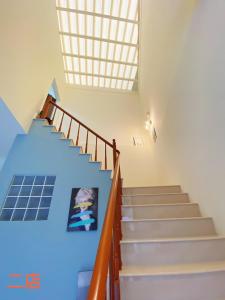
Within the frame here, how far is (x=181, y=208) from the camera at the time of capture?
2.12 meters

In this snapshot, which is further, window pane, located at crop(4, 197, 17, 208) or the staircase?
window pane, located at crop(4, 197, 17, 208)

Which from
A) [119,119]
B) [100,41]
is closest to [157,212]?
[119,119]

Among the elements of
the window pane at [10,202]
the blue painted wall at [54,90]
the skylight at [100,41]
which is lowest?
the window pane at [10,202]

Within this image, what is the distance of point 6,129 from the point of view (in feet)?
8.98

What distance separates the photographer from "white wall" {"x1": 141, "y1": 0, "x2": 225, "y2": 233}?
1.80 meters

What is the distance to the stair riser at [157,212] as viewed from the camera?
2064 mm

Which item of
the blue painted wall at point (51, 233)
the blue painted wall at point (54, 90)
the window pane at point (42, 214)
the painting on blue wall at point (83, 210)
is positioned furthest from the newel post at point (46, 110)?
the window pane at point (42, 214)

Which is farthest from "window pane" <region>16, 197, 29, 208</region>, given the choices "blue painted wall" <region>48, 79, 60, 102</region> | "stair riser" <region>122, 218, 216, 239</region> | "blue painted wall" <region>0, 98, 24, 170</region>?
"blue painted wall" <region>48, 79, 60, 102</region>

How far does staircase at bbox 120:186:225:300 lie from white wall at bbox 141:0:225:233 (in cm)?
32

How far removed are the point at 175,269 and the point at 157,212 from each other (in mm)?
827

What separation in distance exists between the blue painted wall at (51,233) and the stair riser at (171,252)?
1.03m

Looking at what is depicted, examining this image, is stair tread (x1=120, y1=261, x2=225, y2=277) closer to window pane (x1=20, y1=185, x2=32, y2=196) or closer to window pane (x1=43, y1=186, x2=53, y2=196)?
window pane (x1=43, y1=186, x2=53, y2=196)

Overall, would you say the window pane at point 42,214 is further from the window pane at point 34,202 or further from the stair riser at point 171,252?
the stair riser at point 171,252

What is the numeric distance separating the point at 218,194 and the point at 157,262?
3.25 feet
